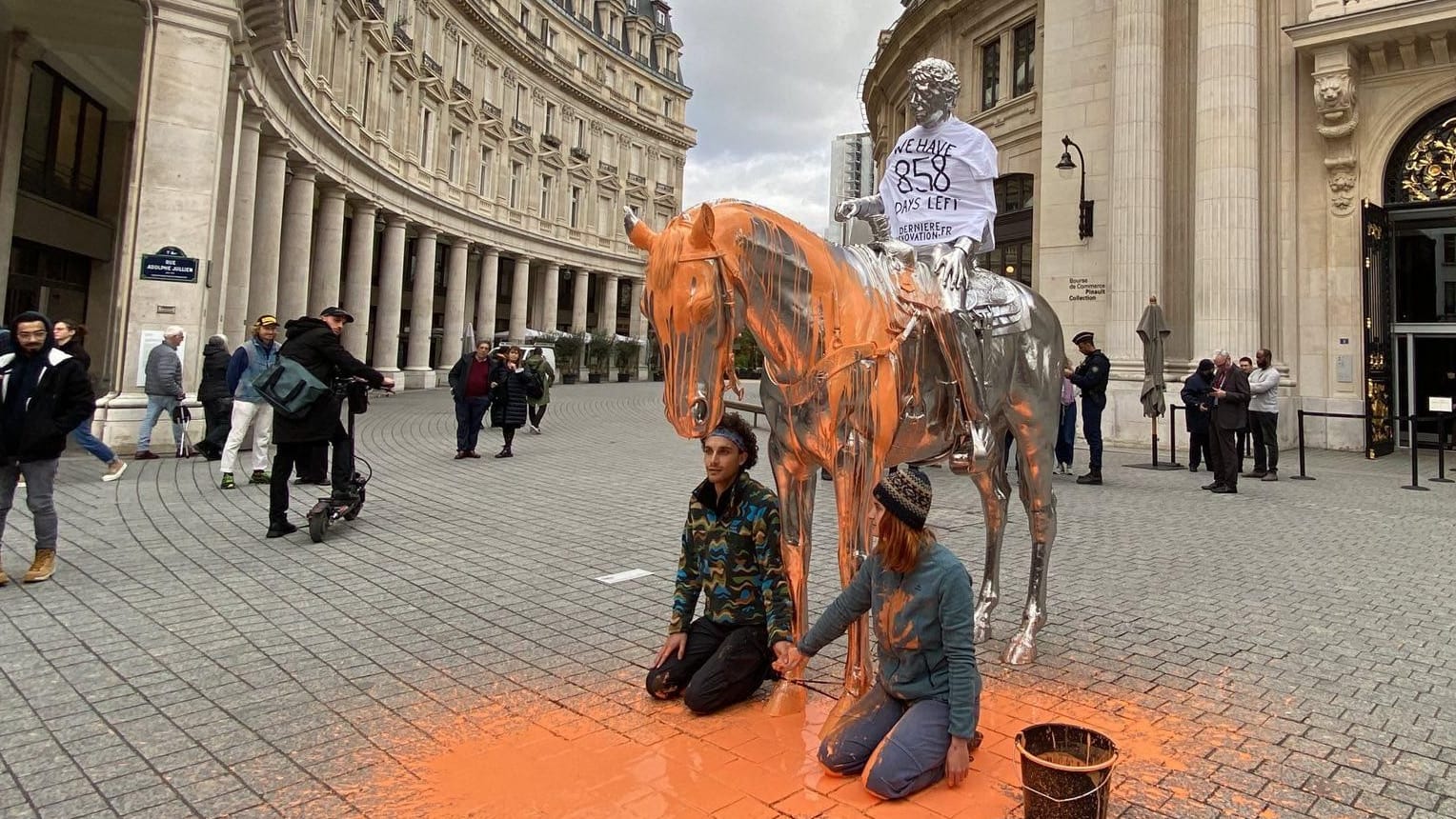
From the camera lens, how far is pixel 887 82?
102ft

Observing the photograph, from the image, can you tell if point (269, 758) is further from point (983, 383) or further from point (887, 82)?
point (887, 82)

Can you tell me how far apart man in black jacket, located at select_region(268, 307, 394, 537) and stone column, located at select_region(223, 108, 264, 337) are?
12.6 metres

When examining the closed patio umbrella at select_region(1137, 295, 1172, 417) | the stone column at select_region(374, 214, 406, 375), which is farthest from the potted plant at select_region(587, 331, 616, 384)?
the closed patio umbrella at select_region(1137, 295, 1172, 417)

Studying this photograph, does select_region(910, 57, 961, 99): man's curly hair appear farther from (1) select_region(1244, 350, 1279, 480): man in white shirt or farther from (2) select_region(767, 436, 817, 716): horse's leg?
(1) select_region(1244, 350, 1279, 480): man in white shirt

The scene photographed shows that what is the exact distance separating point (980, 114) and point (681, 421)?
24.3 m

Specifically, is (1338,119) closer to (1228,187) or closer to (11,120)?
(1228,187)

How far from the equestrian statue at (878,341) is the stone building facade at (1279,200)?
538 inches

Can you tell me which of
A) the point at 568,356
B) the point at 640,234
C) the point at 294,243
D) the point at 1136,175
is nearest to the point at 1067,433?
the point at 1136,175

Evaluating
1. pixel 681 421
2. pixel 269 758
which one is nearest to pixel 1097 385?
pixel 681 421

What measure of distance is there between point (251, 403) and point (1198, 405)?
14459mm

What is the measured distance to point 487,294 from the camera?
4559 centimetres

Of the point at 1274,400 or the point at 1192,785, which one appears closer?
the point at 1192,785

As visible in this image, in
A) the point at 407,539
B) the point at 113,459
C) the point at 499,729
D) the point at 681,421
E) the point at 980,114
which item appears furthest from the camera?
the point at 980,114

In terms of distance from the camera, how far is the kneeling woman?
2850mm
